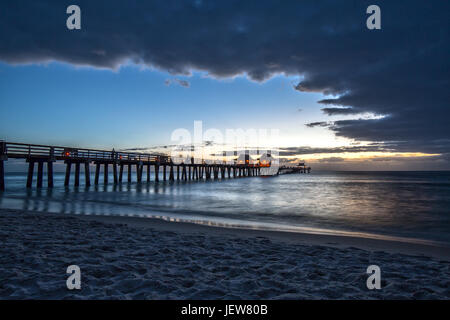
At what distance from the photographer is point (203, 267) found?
4035 millimetres

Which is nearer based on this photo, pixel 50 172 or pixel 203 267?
pixel 203 267

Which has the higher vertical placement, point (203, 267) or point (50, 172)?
point (50, 172)

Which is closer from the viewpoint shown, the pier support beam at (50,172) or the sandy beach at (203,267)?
the sandy beach at (203,267)

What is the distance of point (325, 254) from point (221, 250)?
2.04m

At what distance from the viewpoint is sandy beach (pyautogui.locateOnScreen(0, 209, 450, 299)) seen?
3150 millimetres

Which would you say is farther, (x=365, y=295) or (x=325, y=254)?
(x=325, y=254)

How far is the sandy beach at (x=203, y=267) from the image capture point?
10.3 feet

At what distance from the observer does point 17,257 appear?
13.7 ft

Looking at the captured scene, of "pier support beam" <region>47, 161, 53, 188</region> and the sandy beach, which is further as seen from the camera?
"pier support beam" <region>47, 161, 53, 188</region>
